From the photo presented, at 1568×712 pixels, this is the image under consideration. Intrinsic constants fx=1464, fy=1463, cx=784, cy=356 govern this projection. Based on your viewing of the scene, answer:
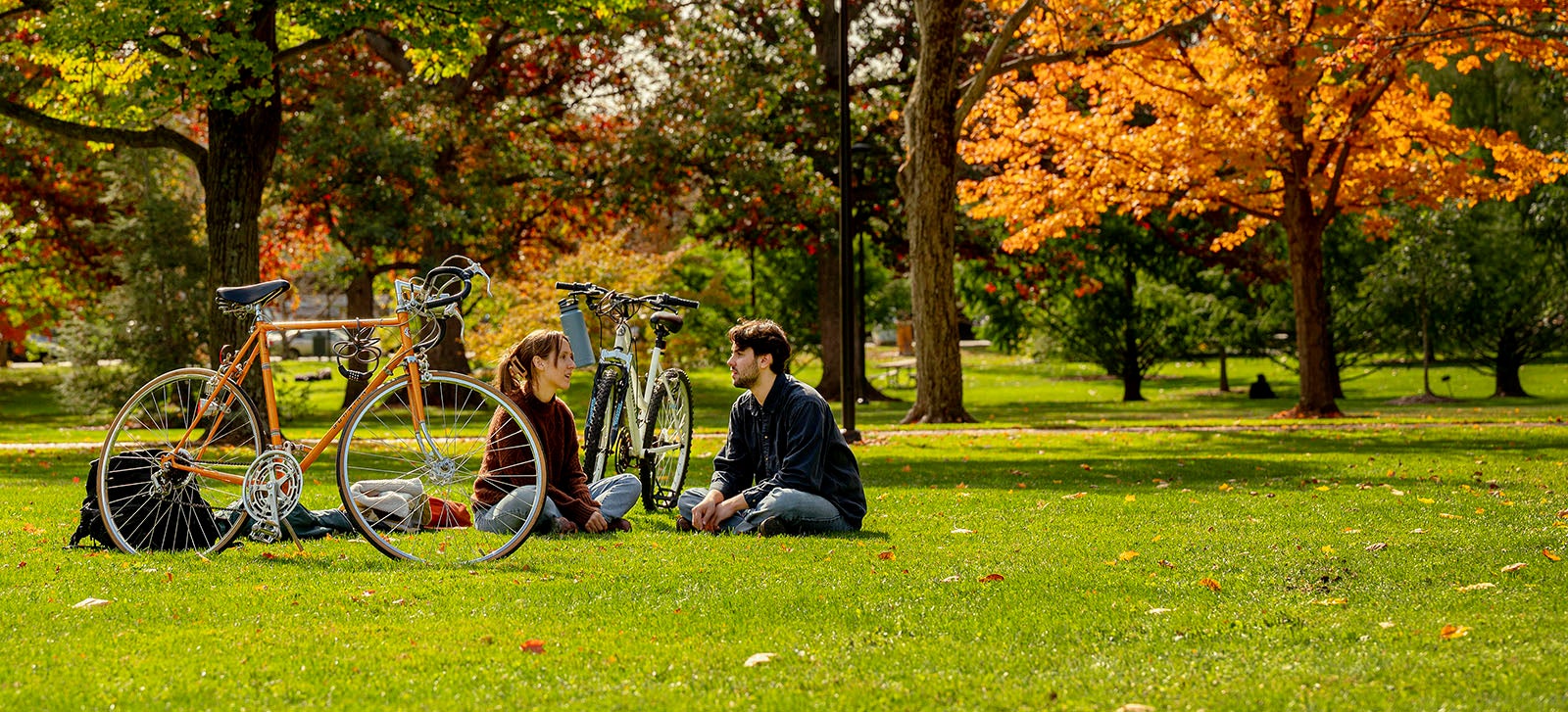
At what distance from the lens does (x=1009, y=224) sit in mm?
22094

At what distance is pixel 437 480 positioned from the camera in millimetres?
6535

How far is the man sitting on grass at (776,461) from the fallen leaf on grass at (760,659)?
2915 mm

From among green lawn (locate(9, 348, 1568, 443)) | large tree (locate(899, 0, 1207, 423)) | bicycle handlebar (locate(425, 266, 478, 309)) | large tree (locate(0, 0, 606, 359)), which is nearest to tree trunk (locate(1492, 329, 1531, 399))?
green lawn (locate(9, 348, 1568, 443))

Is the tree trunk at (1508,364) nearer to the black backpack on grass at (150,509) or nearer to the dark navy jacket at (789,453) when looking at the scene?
the dark navy jacket at (789,453)

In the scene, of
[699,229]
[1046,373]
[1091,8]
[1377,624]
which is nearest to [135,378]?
[699,229]

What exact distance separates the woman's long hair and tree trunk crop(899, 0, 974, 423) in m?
11.9

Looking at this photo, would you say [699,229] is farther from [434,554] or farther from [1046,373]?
[434,554]

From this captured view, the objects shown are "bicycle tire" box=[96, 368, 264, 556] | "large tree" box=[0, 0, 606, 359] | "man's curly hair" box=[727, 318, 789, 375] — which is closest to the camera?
"bicycle tire" box=[96, 368, 264, 556]

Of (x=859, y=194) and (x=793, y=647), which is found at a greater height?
(x=859, y=194)

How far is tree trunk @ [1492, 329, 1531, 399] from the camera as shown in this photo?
103 feet

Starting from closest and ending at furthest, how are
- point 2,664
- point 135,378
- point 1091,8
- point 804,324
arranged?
point 2,664 → point 1091,8 → point 135,378 → point 804,324

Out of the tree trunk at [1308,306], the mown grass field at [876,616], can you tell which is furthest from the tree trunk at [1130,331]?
the mown grass field at [876,616]

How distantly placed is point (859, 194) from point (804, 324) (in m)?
10.1

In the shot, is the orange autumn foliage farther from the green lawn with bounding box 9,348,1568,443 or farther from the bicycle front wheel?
the bicycle front wheel
